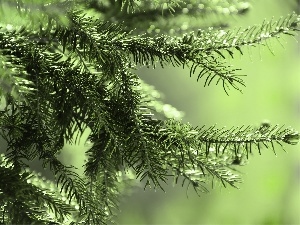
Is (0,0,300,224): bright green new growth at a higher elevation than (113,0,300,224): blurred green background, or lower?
lower

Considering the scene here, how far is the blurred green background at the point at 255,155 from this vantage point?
1.06m

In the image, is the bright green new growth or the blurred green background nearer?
the bright green new growth

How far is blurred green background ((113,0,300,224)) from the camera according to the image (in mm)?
1062

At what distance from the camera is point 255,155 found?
106cm

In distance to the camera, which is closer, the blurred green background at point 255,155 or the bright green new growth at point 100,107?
the bright green new growth at point 100,107

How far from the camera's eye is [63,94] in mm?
261

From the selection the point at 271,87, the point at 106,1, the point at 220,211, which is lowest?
the point at 106,1

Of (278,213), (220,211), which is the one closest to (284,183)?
(278,213)

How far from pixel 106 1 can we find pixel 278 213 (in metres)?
0.94

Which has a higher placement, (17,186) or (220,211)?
(220,211)

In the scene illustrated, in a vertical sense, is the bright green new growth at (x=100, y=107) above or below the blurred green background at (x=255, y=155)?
below

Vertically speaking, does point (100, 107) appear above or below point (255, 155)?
below

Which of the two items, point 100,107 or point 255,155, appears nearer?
point 100,107

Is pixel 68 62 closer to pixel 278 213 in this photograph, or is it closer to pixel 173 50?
pixel 173 50
